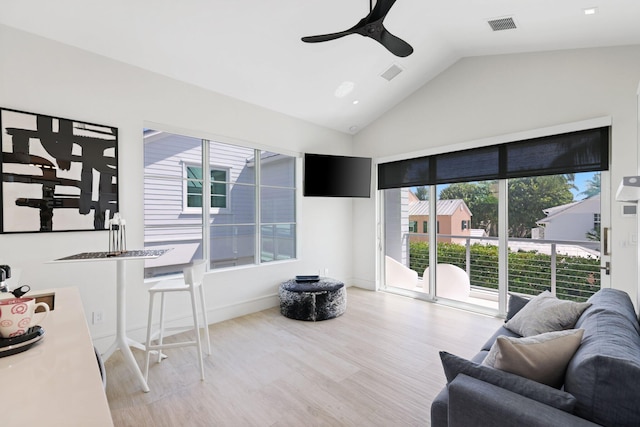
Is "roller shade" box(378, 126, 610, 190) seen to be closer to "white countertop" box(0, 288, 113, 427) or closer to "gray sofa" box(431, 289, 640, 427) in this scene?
"gray sofa" box(431, 289, 640, 427)

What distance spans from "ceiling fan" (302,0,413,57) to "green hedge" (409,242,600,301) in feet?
9.38

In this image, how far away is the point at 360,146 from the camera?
17.9 feet

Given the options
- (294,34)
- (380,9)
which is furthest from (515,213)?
(294,34)

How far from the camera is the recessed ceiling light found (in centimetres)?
407

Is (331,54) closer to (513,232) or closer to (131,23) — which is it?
(131,23)

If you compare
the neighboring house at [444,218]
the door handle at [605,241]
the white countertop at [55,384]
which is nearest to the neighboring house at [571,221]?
the door handle at [605,241]

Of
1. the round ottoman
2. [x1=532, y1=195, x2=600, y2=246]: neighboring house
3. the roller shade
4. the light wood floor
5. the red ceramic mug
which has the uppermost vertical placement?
the roller shade

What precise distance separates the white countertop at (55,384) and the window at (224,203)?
3068mm

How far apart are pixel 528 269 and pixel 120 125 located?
4936 millimetres

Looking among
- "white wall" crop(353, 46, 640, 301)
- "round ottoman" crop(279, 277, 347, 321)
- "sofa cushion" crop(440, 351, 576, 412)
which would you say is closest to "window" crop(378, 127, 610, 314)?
"white wall" crop(353, 46, 640, 301)

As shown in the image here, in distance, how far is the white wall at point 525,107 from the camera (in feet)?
9.84

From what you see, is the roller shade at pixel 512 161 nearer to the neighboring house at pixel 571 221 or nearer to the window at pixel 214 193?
the neighboring house at pixel 571 221

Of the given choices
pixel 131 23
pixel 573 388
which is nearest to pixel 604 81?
pixel 573 388

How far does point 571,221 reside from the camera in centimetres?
344
